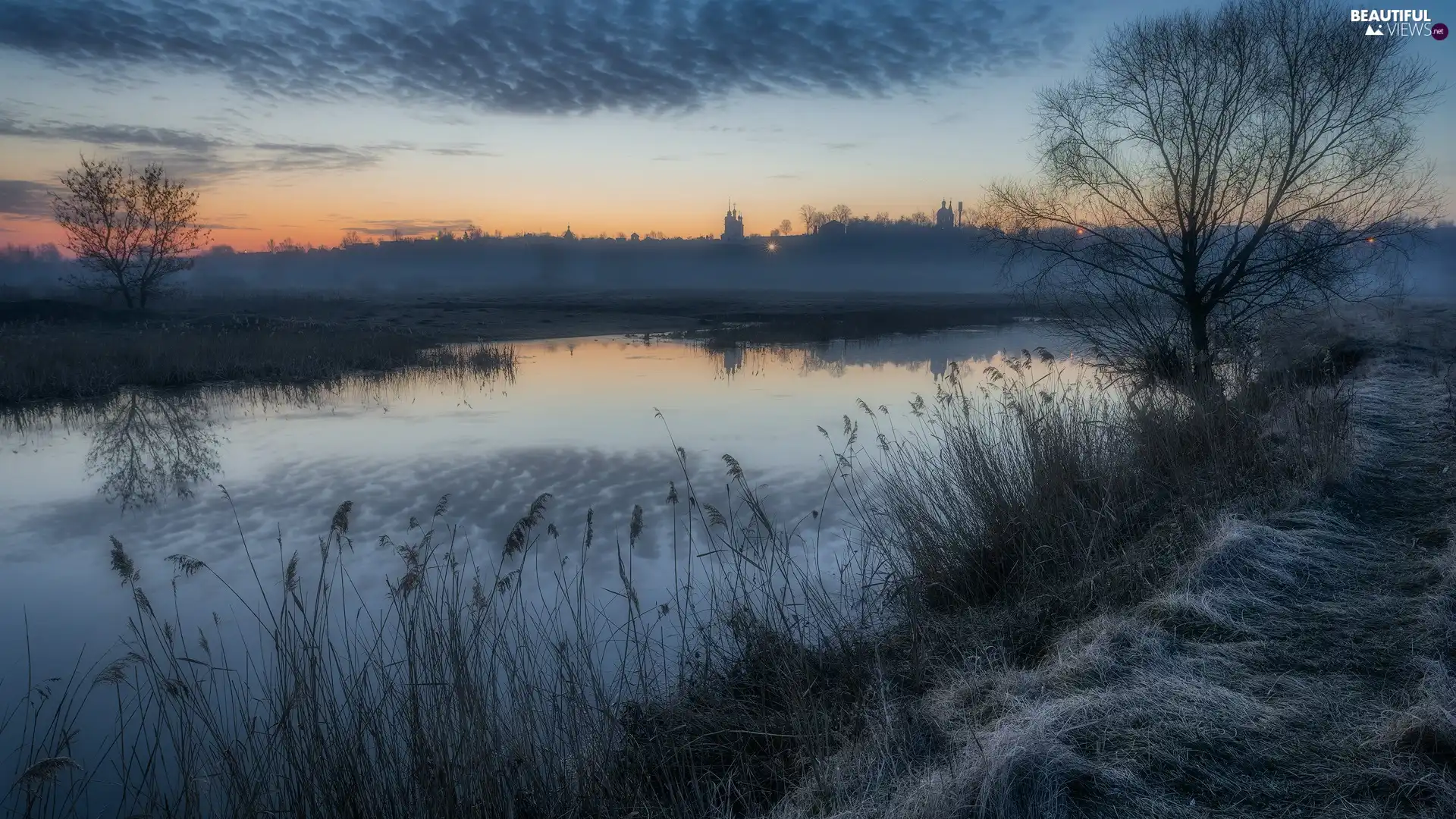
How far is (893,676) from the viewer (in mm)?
4824

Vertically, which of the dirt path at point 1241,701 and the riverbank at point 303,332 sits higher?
the riverbank at point 303,332

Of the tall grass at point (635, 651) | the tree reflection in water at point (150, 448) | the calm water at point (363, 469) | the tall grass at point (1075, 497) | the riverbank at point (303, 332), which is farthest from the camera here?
the riverbank at point (303, 332)

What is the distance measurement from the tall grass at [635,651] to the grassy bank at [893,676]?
30 mm

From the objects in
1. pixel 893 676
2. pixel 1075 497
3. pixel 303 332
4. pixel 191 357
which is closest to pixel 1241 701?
pixel 893 676

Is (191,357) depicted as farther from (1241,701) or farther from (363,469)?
(1241,701)

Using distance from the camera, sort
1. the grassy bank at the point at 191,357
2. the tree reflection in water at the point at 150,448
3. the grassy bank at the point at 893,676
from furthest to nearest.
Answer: the grassy bank at the point at 191,357, the tree reflection in water at the point at 150,448, the grassy bank at the point at 893,676

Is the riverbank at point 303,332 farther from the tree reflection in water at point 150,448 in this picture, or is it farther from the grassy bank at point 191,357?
the tree reflection in water at point 150,448

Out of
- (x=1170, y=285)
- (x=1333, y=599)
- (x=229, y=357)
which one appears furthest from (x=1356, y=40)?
(x=229, y=357)

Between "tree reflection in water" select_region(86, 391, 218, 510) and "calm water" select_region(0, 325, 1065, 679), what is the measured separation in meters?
0.05

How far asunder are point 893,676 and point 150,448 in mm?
12037

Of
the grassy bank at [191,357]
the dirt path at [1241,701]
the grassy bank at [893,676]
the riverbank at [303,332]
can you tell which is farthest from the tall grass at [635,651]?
the riverbank at [303,332]

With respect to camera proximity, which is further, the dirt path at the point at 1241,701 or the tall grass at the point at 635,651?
the tall grass at the point at 635,651

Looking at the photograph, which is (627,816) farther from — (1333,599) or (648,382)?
(648,382)

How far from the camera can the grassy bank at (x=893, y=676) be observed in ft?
10.8
